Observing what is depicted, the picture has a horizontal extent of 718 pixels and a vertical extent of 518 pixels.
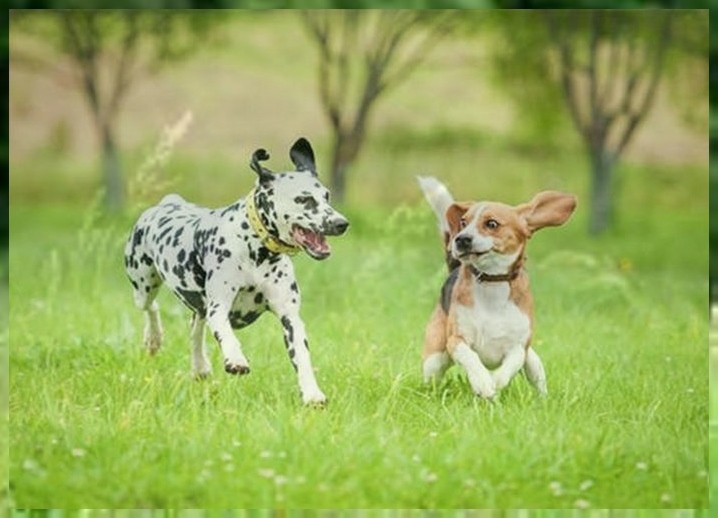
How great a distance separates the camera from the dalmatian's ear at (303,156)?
14.2 feet

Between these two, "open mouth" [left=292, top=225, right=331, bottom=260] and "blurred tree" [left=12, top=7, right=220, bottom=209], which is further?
"blurred tree" [left=12, top=7, right=220, bottom=209]

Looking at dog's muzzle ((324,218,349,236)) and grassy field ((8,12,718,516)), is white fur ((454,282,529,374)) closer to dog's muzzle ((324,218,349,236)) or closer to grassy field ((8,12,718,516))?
grassy field ((8,12,718,516))

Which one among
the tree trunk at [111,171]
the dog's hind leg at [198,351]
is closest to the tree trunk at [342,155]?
the tree trunk at [111,171]

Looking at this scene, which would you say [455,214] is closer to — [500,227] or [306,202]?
[500,227]

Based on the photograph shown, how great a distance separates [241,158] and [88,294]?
0.63 metres

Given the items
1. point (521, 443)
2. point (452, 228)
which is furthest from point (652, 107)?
point (521, 443)

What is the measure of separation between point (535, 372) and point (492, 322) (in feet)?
0.64

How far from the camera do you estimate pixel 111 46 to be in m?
5.36

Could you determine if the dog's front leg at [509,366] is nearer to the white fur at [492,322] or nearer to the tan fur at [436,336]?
the white fur at [492,322]

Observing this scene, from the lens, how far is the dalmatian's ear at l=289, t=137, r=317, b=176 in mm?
4320

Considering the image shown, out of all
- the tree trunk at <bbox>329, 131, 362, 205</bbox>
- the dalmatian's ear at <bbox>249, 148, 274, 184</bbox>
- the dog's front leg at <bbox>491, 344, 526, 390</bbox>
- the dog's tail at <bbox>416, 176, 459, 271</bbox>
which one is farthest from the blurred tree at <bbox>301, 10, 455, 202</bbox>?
the dog's front leg at <bbox>491, 344, 526, 390</bbox>

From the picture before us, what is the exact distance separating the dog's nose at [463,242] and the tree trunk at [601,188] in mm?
870

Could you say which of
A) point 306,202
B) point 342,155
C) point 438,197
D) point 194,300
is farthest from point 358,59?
point 194,300

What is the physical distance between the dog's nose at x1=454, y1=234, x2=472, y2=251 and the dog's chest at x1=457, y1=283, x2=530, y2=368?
0.40 feet
